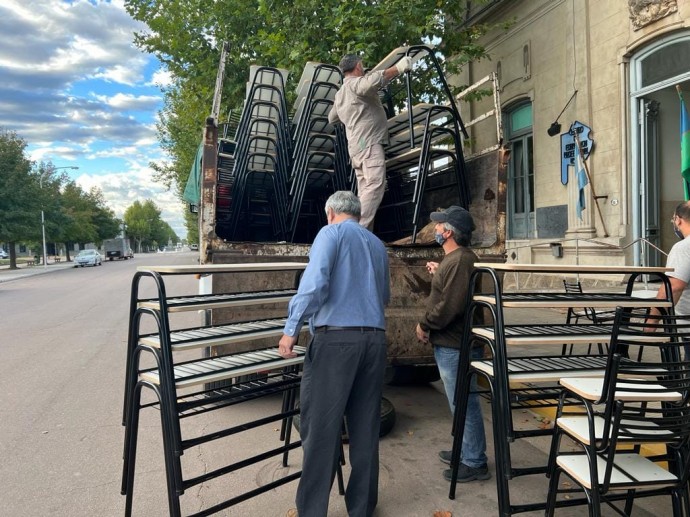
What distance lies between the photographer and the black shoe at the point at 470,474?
341cm

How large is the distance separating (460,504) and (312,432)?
46.8 inches

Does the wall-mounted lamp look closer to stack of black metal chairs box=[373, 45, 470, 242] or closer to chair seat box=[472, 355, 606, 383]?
stack of black metal chairs box=[373, 45, 470, 242]

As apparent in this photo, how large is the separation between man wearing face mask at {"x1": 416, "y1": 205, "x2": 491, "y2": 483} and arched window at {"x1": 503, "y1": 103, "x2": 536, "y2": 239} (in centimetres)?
944

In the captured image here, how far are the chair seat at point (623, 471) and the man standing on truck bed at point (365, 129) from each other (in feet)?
8.96

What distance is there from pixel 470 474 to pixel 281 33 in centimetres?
777

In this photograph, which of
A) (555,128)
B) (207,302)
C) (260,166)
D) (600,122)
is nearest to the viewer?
(207,302)

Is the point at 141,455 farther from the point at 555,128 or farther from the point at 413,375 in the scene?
the point at 555,128

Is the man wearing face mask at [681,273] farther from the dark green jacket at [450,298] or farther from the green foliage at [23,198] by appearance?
the green foliage at [23,198]

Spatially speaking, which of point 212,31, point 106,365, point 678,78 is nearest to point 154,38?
point 212,31

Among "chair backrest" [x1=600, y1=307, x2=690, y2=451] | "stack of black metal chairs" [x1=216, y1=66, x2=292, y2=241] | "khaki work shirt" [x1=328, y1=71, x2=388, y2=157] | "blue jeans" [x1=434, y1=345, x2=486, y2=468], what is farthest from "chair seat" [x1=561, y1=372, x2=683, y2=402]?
"stack of black metal chairs" [x1=216, y1=66, x2=292, y2=241]

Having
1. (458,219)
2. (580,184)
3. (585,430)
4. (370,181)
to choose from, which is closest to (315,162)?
(370,181)

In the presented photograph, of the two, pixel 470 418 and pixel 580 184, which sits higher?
pixel 580 184

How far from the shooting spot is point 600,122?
387 inches

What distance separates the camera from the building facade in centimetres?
893
